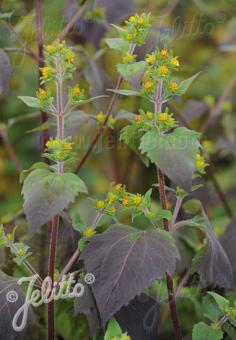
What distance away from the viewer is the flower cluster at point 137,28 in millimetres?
1149

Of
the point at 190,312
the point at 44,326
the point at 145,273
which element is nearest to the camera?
the point at 145,273

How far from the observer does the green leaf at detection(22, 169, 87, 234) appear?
982 mm

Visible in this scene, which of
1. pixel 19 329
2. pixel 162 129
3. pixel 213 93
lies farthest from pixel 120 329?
pixel 213 93

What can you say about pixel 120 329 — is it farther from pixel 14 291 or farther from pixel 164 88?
pixel 164 88

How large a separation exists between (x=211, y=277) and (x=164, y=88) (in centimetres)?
37

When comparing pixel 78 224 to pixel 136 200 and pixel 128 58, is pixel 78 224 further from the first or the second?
pixel 128 58

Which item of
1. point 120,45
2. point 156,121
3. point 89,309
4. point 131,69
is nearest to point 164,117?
point 156,121

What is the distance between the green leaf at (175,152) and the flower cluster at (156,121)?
2 cm

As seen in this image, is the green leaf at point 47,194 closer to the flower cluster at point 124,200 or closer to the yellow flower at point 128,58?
the flower cluster at point 124,200

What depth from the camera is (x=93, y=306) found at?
3.74 ft

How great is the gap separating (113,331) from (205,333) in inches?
7.5

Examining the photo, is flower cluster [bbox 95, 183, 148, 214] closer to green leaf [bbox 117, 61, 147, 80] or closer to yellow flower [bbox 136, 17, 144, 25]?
green leaf [bbox 117, 61, 147, 80]

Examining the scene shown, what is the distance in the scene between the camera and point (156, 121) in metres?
1.10

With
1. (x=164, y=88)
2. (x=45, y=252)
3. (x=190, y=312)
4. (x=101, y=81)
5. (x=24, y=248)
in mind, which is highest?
(x=164, y=88)
